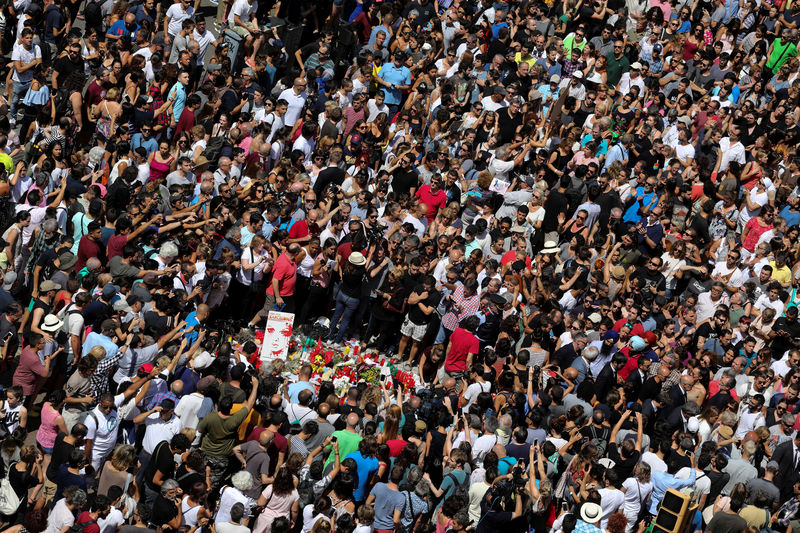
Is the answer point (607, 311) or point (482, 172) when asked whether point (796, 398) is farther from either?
point (482, 172)

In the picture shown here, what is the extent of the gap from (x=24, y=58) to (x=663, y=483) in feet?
39.0

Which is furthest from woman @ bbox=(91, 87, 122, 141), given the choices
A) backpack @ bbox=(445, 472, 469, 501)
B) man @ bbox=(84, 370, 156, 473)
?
backpack @ bbox=(445, 472, 469, 501)

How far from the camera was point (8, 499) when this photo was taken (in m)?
12.0

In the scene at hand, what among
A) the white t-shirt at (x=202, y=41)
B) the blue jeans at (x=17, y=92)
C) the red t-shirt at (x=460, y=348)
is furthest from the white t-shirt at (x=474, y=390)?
the blue jeans at (x=17, y=92)

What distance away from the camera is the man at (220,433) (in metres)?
13.5

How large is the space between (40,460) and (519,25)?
44.2 feet

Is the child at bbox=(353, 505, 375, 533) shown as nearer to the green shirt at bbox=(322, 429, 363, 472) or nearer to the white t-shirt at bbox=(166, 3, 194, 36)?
the green shirt at bbox=(322, 429, 363, 472)

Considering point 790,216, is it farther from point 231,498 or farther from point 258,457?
point 231,498

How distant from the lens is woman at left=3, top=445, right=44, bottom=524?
40.2 feet

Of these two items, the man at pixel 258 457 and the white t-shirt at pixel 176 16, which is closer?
the man at pixel 258 457

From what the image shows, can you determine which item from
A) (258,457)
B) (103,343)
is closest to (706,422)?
(258,457)

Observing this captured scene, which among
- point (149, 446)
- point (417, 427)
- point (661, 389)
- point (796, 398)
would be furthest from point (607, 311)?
point (149, 446)

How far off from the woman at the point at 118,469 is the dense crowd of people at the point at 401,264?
0.04m

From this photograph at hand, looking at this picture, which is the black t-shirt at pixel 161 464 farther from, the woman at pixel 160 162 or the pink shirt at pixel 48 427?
the woman at pixel 160 162
